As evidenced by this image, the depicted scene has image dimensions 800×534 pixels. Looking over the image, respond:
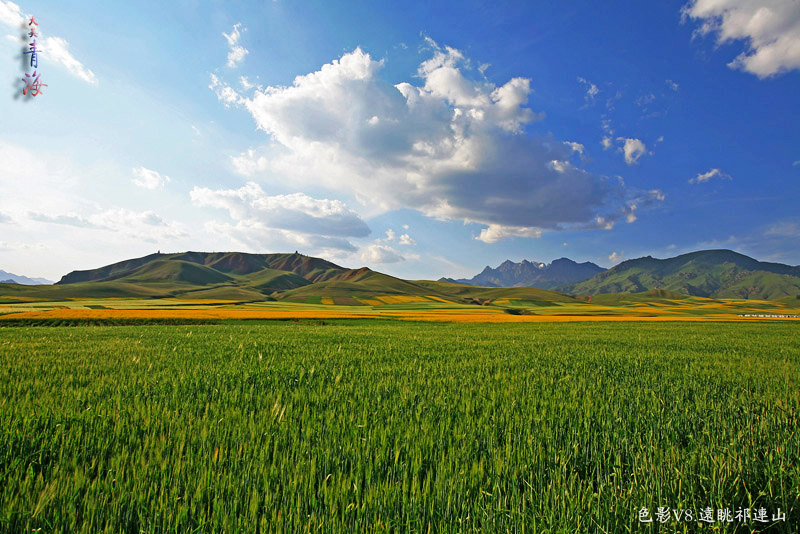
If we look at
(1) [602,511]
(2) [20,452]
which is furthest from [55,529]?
(1) [602,511]

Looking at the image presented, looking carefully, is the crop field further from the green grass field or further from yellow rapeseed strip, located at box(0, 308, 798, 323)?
the green grass field

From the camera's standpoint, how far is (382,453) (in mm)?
3080

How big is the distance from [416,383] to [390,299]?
118639 mm

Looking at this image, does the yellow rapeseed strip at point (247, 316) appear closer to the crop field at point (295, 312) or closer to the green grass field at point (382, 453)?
the crop field at point (295, 312)

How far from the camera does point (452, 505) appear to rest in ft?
7.68

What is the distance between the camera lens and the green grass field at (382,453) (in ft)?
7.14

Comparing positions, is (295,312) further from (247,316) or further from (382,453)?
(382,453)

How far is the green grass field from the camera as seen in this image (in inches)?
85.7

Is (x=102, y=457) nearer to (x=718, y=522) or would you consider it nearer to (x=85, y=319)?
(x=718, y=522)

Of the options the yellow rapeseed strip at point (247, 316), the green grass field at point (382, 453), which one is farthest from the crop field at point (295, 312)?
the green grass field at point (382, 453)

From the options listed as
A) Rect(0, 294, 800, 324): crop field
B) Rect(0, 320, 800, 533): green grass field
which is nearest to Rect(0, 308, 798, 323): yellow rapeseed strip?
Rect(0, 294, 800, 324): crop field

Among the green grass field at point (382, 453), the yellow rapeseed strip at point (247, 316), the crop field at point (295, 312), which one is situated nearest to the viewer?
the green grass field at point (382, 453)

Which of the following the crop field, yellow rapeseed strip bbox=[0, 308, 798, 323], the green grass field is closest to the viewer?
the green grass field

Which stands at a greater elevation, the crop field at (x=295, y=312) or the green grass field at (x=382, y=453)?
the green grass field at (x=382, y=453)
